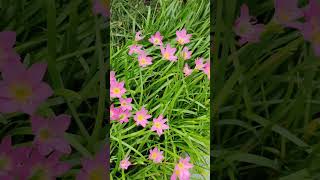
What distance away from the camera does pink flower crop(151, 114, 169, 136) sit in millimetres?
995

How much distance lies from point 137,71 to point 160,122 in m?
0.10

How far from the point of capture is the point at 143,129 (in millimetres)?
995

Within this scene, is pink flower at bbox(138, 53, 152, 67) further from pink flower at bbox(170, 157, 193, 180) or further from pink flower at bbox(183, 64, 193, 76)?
pink flower at bbox(170, 157, 193, 180)

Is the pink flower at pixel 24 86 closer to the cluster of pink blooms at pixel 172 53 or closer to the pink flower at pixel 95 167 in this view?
the pink flower at pixel 95 167

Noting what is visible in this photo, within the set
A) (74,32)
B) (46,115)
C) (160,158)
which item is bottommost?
(160,158)

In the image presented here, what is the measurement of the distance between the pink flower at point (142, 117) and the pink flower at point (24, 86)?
0.89 feet

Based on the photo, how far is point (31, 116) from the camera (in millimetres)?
716

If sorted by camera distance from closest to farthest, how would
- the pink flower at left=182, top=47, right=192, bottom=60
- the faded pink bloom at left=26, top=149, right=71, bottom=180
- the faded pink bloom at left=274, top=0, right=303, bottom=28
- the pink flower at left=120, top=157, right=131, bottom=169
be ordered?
the faded pink bloom at left=26, top=149, right=71, bottom=180 < the faded pink bloom at left=274, top=0, right=303, bottom=28 < the pink flower at left=120, top=157, right=131, bottom=169 < the pink flower at left=182, top=47, right=192, bottom=60

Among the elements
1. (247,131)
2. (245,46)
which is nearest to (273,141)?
(247,131)

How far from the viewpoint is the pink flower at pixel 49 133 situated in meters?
0.71

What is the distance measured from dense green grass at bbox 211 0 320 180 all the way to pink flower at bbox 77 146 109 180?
190mm

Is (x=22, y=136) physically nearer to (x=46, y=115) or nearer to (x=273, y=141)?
(x=46, y=115)

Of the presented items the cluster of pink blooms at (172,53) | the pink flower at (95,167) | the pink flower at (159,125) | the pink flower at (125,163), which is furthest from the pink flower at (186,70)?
the pink flower at (95,167)

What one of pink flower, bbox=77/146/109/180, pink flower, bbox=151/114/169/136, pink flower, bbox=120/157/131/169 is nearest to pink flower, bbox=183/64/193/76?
pink flower, bbox=151/114/169/136
